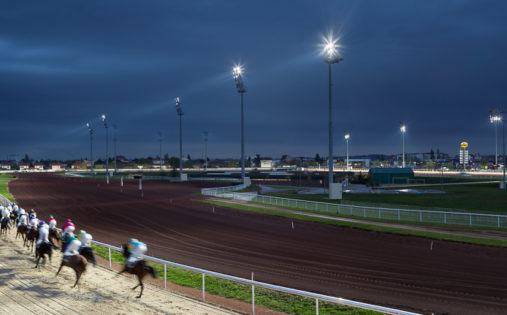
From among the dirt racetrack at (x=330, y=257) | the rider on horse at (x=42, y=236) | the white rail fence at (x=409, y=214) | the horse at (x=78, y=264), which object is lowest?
the dirt racetrack at (x=330, y=257)

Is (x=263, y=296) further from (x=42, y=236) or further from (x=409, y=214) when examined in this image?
(x=409, y=214)

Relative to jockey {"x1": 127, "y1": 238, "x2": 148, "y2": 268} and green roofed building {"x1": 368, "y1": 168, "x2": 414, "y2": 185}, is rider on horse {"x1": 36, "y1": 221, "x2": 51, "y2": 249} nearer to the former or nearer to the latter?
jockey {"x1": 127, "y1": 238, "x2": 148, "y2": 268}

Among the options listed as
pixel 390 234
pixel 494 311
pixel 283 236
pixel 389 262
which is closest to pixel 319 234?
pixel 283 236

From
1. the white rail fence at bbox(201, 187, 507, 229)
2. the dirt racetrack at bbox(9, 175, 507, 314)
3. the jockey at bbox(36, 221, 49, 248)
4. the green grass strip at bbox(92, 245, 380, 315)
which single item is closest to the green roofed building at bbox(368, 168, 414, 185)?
the white rail fence at bbox(201, 187, 507, 229)

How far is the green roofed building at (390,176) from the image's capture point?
176 ft

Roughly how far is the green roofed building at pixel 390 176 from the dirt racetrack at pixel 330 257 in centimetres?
3553

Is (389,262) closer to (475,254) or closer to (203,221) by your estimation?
(475,254)

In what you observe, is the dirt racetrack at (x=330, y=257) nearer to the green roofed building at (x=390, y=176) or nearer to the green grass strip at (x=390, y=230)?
the green grass strip at (x=390, y=230)

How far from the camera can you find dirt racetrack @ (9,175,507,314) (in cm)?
906

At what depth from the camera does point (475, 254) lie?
43.0 ft

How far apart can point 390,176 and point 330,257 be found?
44937 mm

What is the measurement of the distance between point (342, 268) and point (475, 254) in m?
5.31

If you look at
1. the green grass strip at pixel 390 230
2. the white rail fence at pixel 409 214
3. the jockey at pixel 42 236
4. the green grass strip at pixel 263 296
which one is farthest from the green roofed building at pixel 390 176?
the jockey at pixel 42 236

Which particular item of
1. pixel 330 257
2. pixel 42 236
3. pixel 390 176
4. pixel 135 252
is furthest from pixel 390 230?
pixel 390 176
